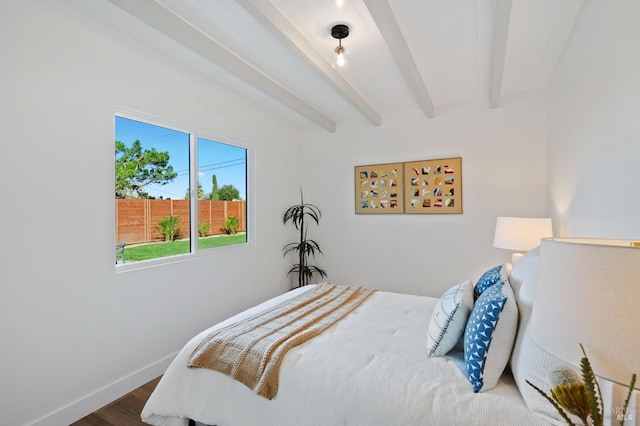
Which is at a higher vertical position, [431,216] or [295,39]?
[295,39]

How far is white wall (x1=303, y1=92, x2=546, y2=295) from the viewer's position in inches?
125

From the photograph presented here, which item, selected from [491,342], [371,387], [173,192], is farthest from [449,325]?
[173,192]

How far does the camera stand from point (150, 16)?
5.89 ft

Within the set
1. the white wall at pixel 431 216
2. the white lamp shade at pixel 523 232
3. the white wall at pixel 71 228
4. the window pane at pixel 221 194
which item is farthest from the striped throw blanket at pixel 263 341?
the white wall at pixel 431 216

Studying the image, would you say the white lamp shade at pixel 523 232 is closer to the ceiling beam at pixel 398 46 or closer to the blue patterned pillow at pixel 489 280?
the blue patterned pillow at pixel 489 280

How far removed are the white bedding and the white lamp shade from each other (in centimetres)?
132

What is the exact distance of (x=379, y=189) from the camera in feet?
12.7

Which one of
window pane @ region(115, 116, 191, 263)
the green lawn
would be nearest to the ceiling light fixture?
window pane @ region(115, 116, 191, 263)

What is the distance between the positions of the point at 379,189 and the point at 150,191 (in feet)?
8.40

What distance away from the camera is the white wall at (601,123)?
4.27ft

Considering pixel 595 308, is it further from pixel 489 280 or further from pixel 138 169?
pixel 138 169

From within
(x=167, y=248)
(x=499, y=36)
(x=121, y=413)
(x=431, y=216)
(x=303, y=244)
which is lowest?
(x=121, y=413)

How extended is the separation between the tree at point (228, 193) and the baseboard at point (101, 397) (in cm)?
159

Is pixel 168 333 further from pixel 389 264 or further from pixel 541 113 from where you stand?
pixel 541 113
